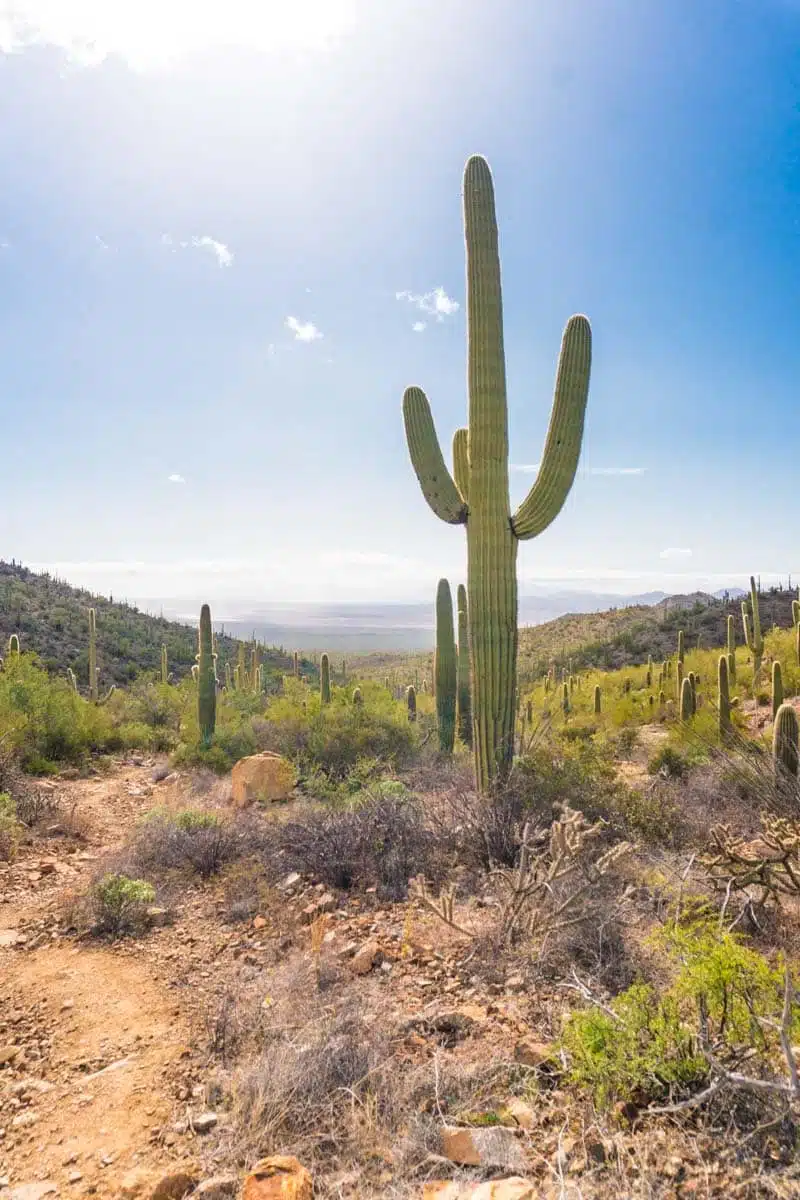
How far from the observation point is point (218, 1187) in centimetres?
229

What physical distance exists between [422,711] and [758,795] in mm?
13394

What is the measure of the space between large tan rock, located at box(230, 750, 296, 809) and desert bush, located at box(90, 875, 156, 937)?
3640 mm

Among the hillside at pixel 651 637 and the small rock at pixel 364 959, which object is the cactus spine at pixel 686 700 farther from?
the hillside at pixel 651 637

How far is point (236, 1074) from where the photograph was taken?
292 cm

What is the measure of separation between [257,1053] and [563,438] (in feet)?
24.0

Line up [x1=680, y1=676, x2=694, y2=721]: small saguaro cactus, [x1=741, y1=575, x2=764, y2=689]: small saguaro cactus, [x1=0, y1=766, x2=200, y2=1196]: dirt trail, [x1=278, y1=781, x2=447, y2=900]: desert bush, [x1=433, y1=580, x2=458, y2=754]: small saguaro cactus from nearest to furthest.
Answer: [x1=0, y1=766, x2=200, y2=1196]: dirt trail
[x1=278, y1=781, x2=447, y2=900]: desert bush
[x1=433, y1=580, x2=458, y2=754]: small saguaro cactus
[x1=680, y1=676, x2=694, y2=721]: small saguaro cactus
[x1=741, y1=575, x2=764, y2=689]: small saguaro cactus

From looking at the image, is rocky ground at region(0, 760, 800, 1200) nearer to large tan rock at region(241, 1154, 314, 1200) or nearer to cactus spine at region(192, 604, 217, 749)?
large tan rock at region(241, 1154, 314, 1200)

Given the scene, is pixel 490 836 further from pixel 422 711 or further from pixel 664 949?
pixel 422 711

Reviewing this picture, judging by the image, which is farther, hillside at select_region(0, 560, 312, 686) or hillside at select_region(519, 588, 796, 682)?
hillside at select_region(519, 588, 796, 682)

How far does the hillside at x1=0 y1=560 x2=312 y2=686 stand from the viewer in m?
27.6

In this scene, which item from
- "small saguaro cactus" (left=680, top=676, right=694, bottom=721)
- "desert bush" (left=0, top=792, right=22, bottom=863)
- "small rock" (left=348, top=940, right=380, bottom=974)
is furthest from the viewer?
"small saguaro cactus" (left=680, top=676, right=694, bottom=721)

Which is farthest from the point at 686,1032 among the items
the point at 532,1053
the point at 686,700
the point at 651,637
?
the point at 651,637

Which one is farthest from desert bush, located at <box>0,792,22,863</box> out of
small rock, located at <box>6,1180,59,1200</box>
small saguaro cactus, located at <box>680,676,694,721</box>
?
small saguaro cactus, located at <box>680,676,694,721</box>

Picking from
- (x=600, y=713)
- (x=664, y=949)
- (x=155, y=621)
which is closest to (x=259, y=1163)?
(x=664, y=949)
